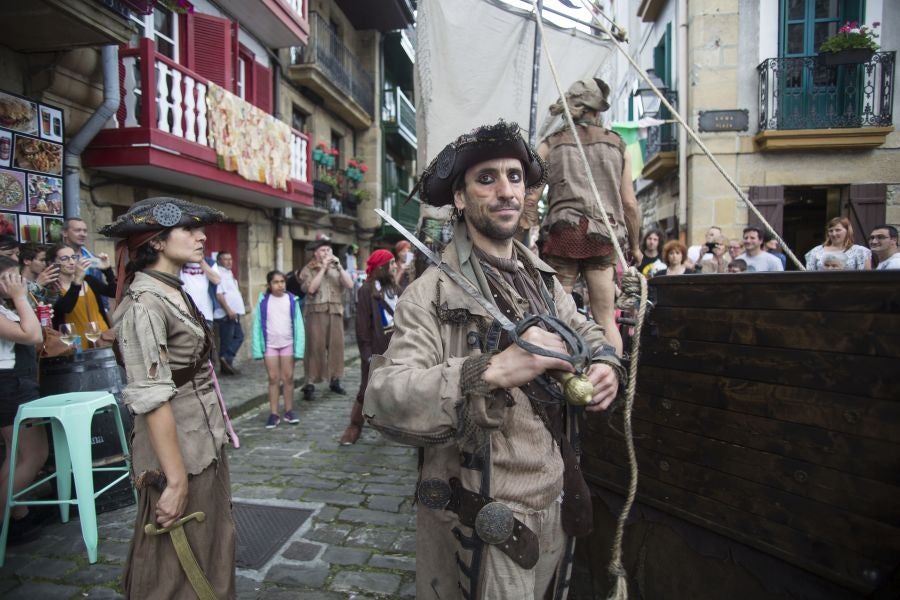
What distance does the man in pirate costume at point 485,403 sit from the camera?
4.23 ft

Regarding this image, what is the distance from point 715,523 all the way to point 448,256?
4.43ft

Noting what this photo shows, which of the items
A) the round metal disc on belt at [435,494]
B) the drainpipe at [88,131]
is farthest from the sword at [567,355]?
the drainpipe at [88,131]

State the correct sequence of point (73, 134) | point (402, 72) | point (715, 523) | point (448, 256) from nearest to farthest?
1. point (448, 256)
2. point (715, 523)
3. point (73, 134)
4. point (402, 72)

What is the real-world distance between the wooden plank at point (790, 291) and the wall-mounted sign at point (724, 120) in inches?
375

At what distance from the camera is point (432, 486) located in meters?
1.56

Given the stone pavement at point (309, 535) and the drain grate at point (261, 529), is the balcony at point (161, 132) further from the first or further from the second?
the drain grate at point (261, 529)

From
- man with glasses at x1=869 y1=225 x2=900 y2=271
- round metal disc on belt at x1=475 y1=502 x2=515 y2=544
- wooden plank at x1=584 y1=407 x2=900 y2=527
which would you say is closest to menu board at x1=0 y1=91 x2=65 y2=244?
round metal disc on belt at x1=475 y1=502 x2=515 y2=544

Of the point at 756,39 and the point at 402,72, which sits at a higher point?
the point at 402,72

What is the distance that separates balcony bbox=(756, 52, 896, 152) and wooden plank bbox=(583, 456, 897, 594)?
9850 mm

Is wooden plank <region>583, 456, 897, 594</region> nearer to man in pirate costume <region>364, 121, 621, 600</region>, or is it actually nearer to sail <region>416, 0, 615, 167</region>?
man in pirate costume <region>364, 121, 621, 600</region>

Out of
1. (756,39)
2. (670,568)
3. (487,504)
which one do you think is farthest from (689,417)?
(756,39)

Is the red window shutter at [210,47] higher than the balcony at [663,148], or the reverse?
the red window shutter at [210,47]

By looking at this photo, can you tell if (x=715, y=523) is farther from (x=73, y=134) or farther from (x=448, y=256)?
(x=73, y=134)

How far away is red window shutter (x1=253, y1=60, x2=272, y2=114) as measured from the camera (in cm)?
1102
